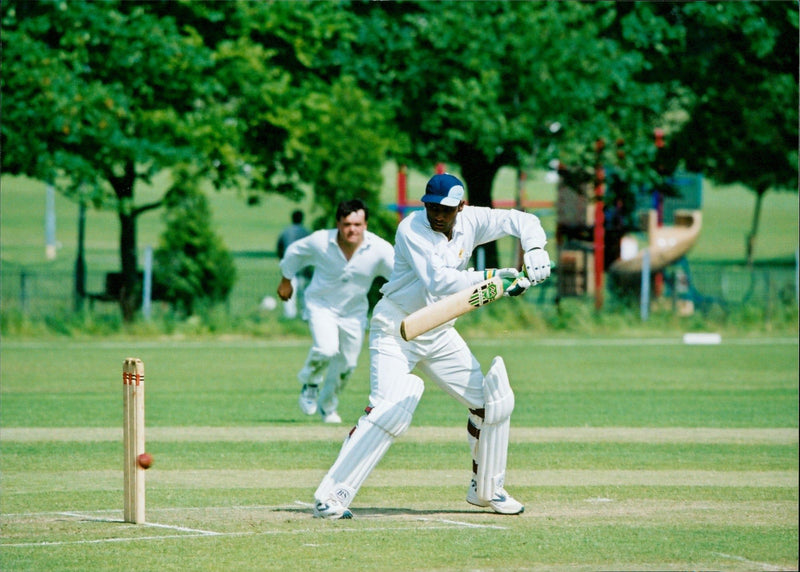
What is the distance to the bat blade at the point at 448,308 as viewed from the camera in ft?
24.8

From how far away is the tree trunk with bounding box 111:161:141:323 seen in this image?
2455cm

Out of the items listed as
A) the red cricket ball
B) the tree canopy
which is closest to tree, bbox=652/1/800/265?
the tree canopy

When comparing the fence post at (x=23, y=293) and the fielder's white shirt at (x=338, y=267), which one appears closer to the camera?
the fielder's white shirt at (x=338, y=267)

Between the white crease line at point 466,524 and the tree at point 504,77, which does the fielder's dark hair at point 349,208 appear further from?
the tree at point 504,77

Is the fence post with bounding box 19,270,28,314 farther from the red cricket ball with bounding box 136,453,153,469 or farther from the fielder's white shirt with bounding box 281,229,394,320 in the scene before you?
the red cricket ball with bounding box 136,453,153,469

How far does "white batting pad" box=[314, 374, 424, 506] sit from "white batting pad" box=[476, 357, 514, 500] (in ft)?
1.47

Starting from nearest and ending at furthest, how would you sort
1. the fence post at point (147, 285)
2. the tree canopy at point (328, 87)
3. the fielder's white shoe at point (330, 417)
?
1. the fielder's white shoe at point (330, 417)
2. the tree canopy at point (328, 87)
3. the fence post at point (147, 285)

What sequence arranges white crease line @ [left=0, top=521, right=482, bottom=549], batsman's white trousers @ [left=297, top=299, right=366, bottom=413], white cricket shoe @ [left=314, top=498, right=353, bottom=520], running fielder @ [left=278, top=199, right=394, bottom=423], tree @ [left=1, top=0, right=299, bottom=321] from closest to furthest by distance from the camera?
white crease line @ [left=0, top=521, right=482, bottom=549] → white cricket shoe @ [left=314, top=498, right=353, bottom=520] → running fielder @ [left=278, top=199, right=394, bottom=423] → batsman's white trousers @ [left=297, top=299, right=366, bottom=413] → tree @ [left=1, top=0, right=299, bottom=321]

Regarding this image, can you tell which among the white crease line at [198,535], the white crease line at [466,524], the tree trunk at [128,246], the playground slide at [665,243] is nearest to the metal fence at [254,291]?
the tree trunk at [128,246]

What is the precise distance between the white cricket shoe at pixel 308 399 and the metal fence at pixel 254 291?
11909mm

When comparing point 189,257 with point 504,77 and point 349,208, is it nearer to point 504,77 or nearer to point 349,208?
point 504,77

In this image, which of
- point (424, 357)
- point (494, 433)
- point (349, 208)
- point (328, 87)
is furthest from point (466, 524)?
point (328, 87)

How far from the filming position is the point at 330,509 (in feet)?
25.2

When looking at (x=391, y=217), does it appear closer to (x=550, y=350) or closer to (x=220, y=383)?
(x=550, y=350)
